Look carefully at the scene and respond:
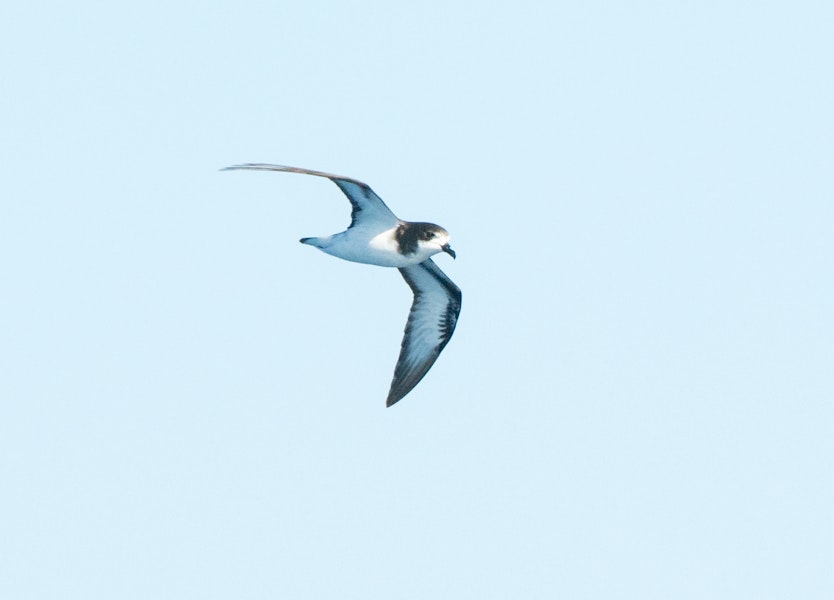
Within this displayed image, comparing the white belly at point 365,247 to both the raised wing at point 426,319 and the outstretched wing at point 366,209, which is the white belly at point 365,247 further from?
the raised wing at point 426,319

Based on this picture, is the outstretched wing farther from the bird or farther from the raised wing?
the raised wing

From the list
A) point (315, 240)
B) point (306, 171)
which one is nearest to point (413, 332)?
point (315, 240)

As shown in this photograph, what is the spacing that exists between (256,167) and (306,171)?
1.10 meters

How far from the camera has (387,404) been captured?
29.4m

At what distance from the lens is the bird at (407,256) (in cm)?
2631

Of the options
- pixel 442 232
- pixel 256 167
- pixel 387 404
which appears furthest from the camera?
pixel 387 404

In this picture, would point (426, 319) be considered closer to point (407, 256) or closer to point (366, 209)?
point (407, 256)

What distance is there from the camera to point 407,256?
26.9 metres

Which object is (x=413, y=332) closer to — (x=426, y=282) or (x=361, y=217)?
(x=426, y=282)

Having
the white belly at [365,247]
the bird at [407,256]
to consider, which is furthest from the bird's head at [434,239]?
the white belly at [365,247]

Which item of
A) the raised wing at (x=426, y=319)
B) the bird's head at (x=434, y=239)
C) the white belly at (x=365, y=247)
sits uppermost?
the bird's head at (x=434, y=239)

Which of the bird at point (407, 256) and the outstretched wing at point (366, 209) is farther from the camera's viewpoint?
the bird at point (407, 256)

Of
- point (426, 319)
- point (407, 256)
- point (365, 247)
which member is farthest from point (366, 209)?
point (426, 319)

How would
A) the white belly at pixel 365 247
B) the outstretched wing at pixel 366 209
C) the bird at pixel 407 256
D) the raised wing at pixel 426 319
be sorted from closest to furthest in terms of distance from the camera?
the outstretched wing at pixel 366 209
the bird at pixel 407 256
the white belly at pixel 365 247
the raised wing at pixel 426 319
